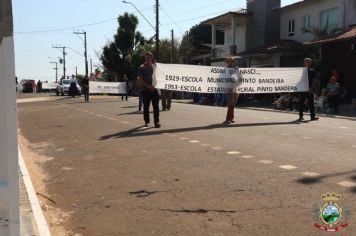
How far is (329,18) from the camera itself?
102 feet

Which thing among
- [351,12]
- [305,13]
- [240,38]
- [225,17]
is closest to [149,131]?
[351,12]

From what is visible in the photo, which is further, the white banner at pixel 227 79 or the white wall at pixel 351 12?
the white wall at pixel 351 12

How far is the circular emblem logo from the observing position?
4.71 m

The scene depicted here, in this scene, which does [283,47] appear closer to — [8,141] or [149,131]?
[149,131]

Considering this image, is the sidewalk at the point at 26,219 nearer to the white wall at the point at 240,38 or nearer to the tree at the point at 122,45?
the white wall at the point at 240,38

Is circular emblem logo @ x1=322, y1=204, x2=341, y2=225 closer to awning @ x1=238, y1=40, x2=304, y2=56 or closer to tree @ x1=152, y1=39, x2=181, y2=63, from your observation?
awning @ x1=238, y1=40, x2=304, y2=56

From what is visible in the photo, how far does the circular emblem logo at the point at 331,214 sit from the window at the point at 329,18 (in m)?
26.7

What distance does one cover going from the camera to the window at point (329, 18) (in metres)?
30.2

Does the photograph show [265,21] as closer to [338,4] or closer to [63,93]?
[338,4]

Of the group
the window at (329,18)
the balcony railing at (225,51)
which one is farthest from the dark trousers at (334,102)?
the balcony railing at (225,51)

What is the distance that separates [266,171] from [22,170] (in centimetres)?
353

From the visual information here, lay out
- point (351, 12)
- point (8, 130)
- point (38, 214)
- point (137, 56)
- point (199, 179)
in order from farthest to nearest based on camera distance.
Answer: point (137, 56), point (351, 12), point (199, 179), point (38, 214), point (8, 130)

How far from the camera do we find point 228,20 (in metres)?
40.7

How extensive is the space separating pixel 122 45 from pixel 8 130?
62.1 meters
